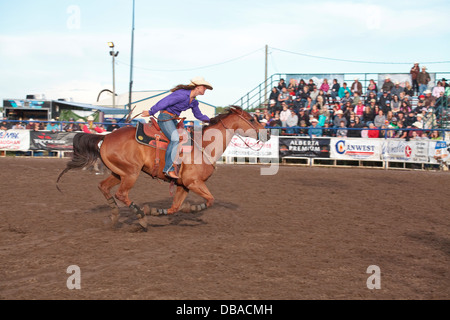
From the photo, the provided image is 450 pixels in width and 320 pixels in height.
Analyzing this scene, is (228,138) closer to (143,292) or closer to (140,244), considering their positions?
(140,244)

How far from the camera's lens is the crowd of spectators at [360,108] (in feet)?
58.8

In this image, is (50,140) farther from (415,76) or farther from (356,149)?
(415,76)

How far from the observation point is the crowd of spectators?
58.8ft

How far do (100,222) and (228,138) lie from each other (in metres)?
2.58

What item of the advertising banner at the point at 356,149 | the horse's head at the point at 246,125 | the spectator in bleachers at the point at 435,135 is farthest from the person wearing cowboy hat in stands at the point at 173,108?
the spectator in bleachers at the point at 435,135

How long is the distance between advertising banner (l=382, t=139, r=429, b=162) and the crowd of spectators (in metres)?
0.38

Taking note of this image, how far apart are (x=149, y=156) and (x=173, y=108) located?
862 millimetres

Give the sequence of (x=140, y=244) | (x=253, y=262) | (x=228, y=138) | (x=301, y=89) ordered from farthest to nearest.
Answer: (x=301, y=89) < (x=228, y=138) < (x=140, y=244) < (x=253, y=262)

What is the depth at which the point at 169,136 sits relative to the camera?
6746mm

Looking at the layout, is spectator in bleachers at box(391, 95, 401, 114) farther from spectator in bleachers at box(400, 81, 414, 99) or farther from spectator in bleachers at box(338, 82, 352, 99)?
spectator in bleachers at box(338, 82, 352, 99)

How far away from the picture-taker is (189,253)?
5355mm

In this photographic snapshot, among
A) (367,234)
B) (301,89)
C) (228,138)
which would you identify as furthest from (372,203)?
(301,89)

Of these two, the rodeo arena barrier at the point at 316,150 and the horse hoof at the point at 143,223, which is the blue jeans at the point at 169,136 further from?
the rodeo arena barrier at the point at 316,150

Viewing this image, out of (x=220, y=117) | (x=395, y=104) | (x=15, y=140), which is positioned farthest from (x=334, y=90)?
(x=220, y=117)
